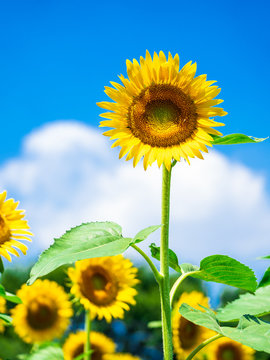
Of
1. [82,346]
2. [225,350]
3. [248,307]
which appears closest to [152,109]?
[248,307]

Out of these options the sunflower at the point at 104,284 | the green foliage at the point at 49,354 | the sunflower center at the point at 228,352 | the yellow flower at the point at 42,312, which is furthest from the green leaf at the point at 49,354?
the sunflower center at the point at 228,352

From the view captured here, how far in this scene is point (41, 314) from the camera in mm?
4680

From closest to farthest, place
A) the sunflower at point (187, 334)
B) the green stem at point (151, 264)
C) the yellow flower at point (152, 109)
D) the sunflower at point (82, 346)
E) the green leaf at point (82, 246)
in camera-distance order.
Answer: the green leaf at point (82, 246)
the green stem at point (151, 264)
the yellow flower at point (152, 109)
the sunflower at point (187, 334)
the sunflower at point (82, 346)

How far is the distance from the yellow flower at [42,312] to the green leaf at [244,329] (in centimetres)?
278

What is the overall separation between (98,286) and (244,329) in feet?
6.52

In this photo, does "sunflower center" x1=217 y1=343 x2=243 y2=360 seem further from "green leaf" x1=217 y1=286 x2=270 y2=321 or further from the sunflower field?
"green leaf" x1=217 y1=286 x2=270 y2=321

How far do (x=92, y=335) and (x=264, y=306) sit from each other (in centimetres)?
300

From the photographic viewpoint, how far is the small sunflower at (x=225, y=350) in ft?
14.1

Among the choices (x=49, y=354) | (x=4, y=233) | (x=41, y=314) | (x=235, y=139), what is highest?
(x=235, y=139)

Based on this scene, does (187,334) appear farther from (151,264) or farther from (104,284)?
(151,264)

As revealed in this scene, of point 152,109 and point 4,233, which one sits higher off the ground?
point 152,109

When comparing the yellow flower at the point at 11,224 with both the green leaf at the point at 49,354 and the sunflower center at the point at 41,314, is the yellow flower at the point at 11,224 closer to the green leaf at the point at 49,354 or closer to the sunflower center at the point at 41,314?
the green leaf at the point at 49,354

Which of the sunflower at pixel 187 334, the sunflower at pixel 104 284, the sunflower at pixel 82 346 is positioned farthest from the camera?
the sunflower at pixel 82 346

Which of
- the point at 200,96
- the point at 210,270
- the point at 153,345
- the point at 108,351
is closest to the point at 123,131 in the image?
the point at 200,96
